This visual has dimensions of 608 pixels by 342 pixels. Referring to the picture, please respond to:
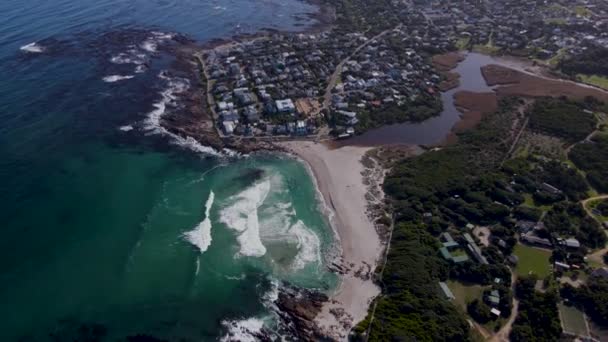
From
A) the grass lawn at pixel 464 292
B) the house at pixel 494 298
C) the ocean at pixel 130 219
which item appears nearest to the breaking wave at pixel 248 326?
the ocean at pixel 130 219

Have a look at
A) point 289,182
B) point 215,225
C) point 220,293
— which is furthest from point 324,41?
point 220,293

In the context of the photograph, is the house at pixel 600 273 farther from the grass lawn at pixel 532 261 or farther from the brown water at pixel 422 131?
the brown water at pixel 422 131

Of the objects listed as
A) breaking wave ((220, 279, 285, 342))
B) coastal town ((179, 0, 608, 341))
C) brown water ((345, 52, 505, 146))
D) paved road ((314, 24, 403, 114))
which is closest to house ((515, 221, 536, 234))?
coastal town ((179, 0, 608, 341))

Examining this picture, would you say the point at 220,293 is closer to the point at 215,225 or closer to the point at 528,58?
the point at 215,225

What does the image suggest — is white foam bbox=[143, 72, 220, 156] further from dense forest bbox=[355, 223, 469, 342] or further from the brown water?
dense forest bbox=[355, 223, 469, 342]

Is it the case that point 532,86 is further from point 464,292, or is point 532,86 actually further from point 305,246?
point 305,246
